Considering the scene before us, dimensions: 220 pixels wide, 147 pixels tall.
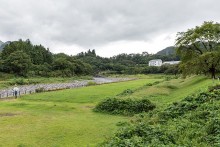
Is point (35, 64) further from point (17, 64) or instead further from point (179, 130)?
point (179, 130)

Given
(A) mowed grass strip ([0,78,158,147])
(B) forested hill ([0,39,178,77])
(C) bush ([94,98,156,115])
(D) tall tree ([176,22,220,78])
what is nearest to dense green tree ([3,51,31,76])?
(B) forested hill ([0,39,178,77])

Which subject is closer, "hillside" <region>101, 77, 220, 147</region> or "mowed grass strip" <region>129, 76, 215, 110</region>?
"hillside" <region>101, 77, 220, 147</region>

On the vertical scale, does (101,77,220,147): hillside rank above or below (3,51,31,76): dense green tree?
below

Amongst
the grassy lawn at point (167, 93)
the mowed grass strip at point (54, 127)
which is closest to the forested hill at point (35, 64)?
the grassy lawn at point (167, 93)

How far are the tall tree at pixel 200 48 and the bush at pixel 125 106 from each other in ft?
59.7

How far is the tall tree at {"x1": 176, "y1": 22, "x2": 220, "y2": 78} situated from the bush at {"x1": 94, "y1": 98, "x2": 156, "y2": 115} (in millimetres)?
18198

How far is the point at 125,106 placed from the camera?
910 inches

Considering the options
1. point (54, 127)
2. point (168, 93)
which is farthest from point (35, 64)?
point (54, 127)

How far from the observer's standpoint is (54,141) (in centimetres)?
1413

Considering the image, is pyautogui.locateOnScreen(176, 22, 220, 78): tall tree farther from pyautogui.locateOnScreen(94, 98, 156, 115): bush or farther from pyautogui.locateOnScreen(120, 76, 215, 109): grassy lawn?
pyautogui.locateOnScreen(94, 98, 156, 115): bush

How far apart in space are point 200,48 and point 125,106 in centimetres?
2763

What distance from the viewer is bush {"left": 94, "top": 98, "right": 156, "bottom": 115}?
22.7 metres

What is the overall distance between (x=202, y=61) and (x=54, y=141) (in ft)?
98.2

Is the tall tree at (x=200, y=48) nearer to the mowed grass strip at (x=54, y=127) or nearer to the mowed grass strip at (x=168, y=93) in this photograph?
the mowed grass strip at (x=168, y=93)
